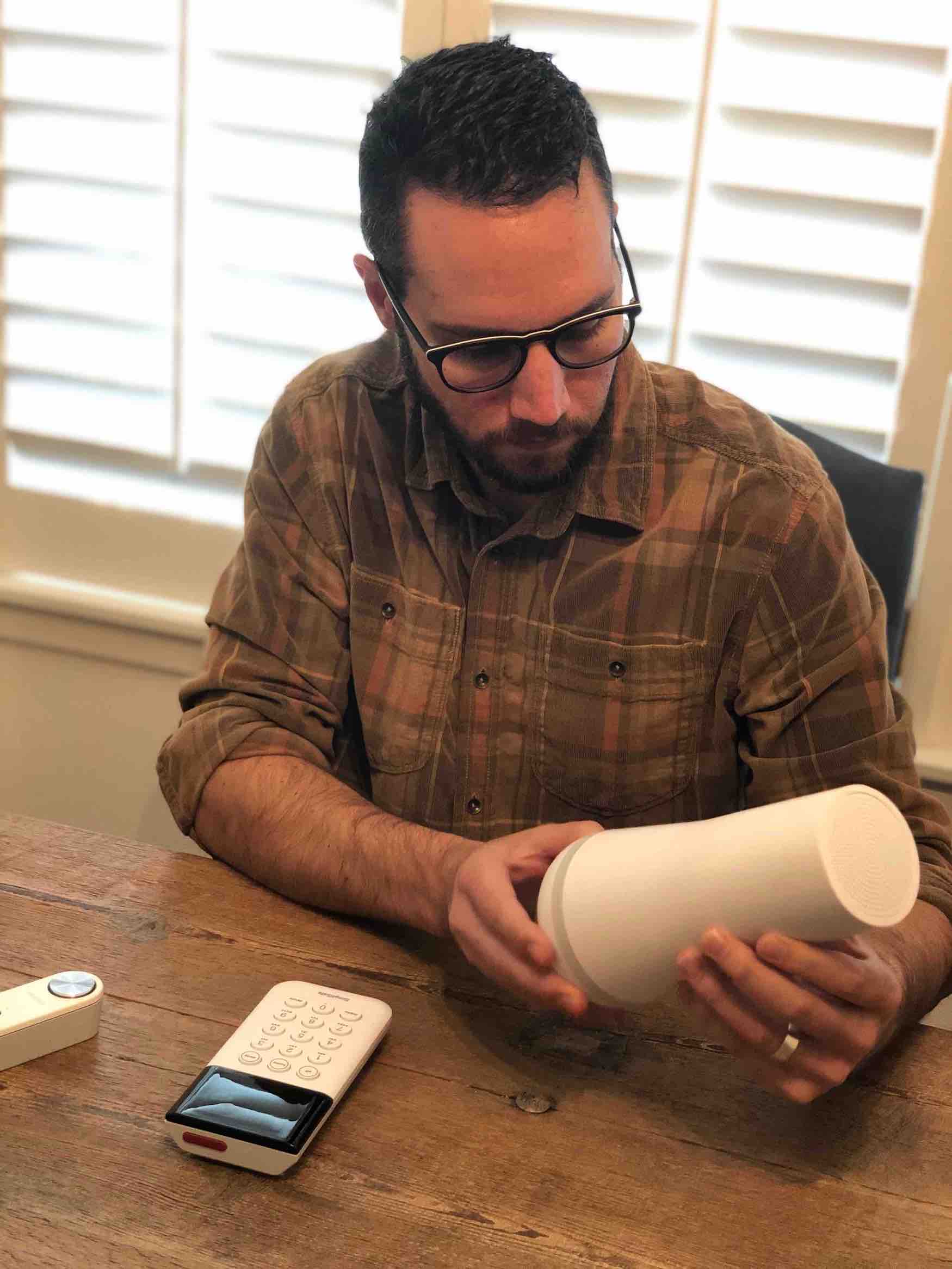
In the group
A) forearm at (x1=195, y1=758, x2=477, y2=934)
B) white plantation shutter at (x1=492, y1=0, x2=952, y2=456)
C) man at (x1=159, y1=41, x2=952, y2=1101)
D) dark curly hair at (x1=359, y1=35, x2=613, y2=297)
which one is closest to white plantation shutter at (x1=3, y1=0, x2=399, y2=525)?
white plantation shutter at (x1=492, y1=0, x2=952, y2=456)

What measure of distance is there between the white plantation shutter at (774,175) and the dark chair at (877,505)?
0.23 metres

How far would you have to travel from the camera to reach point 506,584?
4.17ft

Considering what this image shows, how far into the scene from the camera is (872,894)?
70 cm

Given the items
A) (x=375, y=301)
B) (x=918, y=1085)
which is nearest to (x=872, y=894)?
(x=918, y=1085)

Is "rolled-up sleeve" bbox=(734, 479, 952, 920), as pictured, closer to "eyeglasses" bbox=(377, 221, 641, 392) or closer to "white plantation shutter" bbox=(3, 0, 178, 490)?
"eyeglasses" bbox=(377, 221, 641, 392)

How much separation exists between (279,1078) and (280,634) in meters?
0.57

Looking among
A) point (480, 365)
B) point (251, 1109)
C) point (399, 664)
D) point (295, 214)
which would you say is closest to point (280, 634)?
point (399, 664)

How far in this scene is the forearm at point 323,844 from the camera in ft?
3.46

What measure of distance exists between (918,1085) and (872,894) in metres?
0.29

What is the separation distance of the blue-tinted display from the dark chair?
1.00m

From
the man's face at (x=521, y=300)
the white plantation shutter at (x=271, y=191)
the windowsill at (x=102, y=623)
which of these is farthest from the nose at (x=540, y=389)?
the windowsill at (x=102, y=623)

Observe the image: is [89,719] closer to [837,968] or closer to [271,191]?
[271,191]

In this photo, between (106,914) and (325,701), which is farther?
(325,701)

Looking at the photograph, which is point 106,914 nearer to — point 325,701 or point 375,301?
point 325,701
